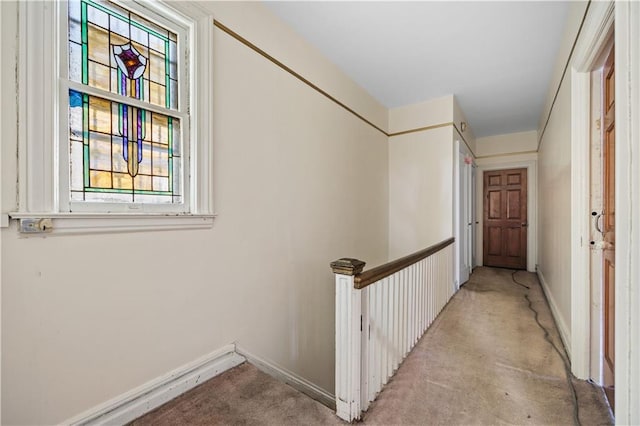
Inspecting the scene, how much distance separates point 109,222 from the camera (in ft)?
4.31

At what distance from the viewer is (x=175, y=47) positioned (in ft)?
5.36

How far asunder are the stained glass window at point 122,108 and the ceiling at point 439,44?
3.69ft

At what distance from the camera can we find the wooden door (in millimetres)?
1544

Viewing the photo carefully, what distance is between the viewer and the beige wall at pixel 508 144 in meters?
5.23

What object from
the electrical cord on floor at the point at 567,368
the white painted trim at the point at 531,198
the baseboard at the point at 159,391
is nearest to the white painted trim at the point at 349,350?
the baseboard at the point at 159,391

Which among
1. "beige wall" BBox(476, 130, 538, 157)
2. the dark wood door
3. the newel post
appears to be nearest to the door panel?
the dark wood door

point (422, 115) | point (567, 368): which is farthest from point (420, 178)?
point (567, 368)

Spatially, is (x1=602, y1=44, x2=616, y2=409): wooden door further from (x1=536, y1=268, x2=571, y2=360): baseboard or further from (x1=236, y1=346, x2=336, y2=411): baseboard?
(x1=236, y1=346, x2=336, y2=411): baseboard

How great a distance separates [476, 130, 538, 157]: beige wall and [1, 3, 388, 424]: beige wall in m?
3.70
